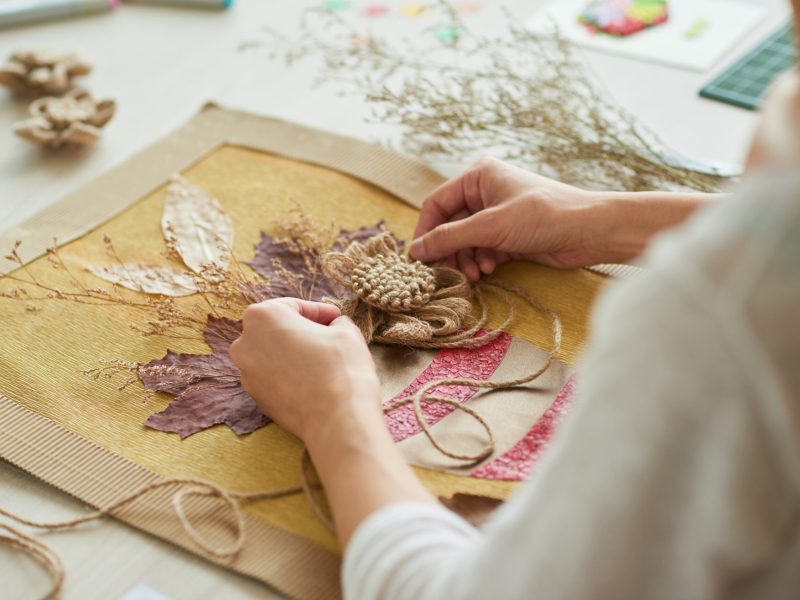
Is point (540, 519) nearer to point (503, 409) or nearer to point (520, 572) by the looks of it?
point (520, 572)

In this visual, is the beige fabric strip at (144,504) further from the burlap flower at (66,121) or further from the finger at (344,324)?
the burlap flower at (66,121)

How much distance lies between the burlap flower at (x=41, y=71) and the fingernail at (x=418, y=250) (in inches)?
33.0

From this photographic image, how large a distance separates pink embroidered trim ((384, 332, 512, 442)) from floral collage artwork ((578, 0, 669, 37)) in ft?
3.01

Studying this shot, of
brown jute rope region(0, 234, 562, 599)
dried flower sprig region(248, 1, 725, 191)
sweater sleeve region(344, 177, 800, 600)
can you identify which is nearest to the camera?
sweater sleeve region(344, 177, 800, 600)

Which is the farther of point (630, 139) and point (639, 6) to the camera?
point (639, 6)

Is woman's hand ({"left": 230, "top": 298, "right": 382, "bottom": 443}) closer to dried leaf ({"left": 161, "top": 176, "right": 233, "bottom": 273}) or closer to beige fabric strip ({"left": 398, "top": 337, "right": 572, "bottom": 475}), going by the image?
beige fabric strip ({"left": 398, "top": 337, "right": 572, "bottom": 475})

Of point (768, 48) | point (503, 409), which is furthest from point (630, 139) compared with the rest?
point (503, 409)

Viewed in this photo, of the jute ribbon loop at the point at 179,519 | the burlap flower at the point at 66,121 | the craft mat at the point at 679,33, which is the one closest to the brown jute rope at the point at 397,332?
the jute ribbon loop at the point at 179,519

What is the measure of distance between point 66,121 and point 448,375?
0.85 meters

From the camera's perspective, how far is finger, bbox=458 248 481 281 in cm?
108

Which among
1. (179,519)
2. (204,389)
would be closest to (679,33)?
(204,389)

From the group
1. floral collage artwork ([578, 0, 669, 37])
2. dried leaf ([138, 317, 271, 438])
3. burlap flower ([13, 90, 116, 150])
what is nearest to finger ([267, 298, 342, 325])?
dried leaf ([138, 317, 271, 438])

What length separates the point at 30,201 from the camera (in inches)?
52.5

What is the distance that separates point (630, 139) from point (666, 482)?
993 mm
